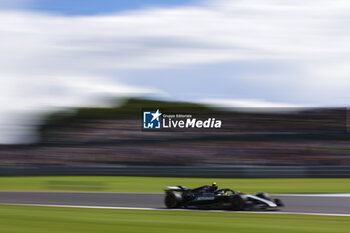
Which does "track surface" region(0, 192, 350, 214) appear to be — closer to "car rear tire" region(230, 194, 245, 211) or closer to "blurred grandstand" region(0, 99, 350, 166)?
"car rear tire" region(230, 194, 245, 211)

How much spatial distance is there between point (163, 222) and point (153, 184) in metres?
10.4

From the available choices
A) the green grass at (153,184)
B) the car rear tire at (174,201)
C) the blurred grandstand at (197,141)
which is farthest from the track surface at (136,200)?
the blurred grandstand at (197,141)

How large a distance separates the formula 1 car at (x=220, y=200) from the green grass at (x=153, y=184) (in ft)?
15.9

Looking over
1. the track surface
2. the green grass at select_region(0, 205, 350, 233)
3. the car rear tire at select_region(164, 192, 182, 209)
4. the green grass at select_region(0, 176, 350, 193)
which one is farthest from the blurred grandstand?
the green grass at select_region(0, 205, 350, 233)

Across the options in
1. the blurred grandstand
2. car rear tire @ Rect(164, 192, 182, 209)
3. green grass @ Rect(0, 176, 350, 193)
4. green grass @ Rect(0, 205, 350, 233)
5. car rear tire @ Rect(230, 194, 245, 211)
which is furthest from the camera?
the blurred grandstand

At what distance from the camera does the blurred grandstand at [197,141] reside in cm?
2709

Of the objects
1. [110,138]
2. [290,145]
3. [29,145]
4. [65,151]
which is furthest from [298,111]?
[29,145]

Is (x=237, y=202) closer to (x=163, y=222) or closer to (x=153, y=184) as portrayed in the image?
(x=163, y=222)

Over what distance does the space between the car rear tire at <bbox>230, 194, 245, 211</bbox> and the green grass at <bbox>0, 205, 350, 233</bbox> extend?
0.63 m

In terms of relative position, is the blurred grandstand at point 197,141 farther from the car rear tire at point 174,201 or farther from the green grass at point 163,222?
the green grass at point 163,222

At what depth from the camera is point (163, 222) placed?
7.80 meters

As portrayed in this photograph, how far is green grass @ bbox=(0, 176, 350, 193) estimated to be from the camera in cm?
1578

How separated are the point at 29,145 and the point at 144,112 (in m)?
7.70

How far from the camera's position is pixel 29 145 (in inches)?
1207
